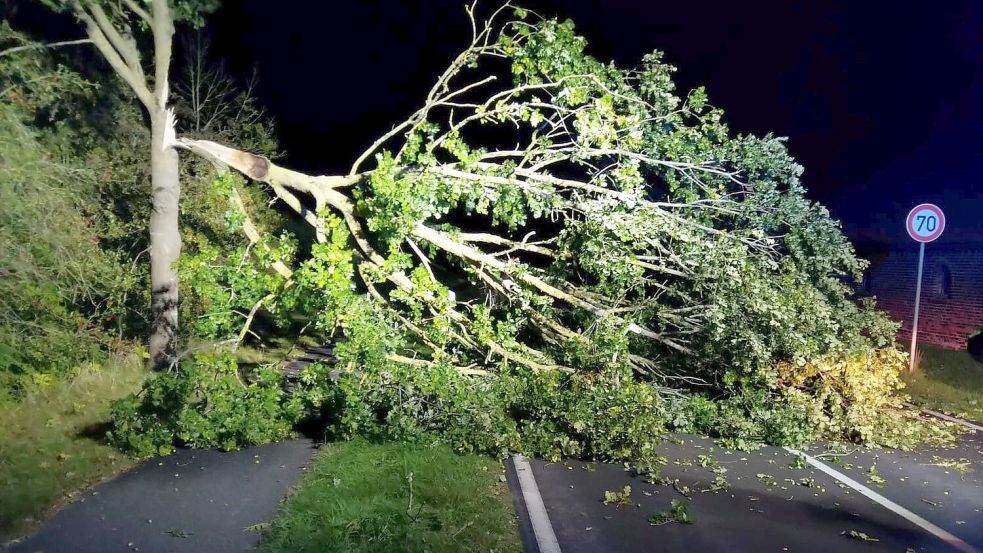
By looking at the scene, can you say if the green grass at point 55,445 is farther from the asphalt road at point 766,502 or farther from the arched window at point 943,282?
the arched window at point 943,282

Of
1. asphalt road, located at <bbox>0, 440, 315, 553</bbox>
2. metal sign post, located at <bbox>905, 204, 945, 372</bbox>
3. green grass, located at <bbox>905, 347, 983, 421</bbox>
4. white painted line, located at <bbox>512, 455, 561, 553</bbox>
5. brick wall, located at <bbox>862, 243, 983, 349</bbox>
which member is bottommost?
asphalt road, located at <bbox>0, 440, 315, 553</bbox>

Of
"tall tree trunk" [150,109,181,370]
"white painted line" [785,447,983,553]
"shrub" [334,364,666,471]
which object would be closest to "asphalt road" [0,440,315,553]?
"shrub" [334,364,666,471]

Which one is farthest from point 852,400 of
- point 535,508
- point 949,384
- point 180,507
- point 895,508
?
point 180,507

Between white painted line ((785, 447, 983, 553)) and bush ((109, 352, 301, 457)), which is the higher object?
bush ((109, 352, 301, 457))

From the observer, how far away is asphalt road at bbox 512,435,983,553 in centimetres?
539

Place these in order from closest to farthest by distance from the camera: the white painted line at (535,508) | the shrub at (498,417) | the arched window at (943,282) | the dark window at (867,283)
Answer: the white painted line at (535,508), the shrub at (498,417), the arched window at (943,282), the dark window at (867,283)

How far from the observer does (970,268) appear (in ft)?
47.7

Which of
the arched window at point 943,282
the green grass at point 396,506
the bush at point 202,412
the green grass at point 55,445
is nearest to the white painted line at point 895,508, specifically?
the green grass at point 396,506

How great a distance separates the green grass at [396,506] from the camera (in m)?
4.96

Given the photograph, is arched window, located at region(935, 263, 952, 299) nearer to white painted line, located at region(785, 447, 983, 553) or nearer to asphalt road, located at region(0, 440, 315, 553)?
white painted line, located at region(785, 447, 983, 553)

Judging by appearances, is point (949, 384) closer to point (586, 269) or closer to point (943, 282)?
point (943, 282)

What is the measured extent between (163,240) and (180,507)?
466cm

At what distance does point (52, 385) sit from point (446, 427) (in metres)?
4.66

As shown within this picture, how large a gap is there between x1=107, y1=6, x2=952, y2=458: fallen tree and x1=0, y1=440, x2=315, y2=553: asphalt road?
49.9 inches
